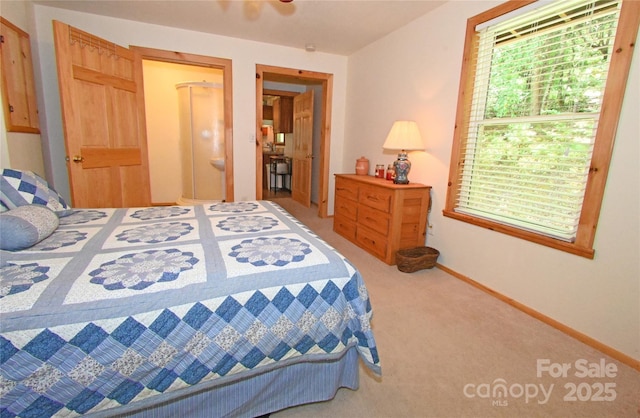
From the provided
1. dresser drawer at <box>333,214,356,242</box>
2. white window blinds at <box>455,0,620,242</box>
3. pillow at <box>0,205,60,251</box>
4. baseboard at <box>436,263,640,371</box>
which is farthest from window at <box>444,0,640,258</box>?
pillow at <box>0,205,60,251</box>

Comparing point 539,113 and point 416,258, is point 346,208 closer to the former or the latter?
point 416,258

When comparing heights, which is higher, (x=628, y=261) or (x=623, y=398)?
(x=628, y=261)

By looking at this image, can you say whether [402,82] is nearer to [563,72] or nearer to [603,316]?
[563,72]

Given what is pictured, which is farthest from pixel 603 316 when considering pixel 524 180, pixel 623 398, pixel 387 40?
pixel 387 40

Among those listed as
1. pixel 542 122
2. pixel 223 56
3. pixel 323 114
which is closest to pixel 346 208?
pixel 323 114

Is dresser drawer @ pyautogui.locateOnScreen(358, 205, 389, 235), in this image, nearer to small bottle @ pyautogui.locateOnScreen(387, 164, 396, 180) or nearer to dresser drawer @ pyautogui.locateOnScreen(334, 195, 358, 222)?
dresser drawer @ pyautogui.locateOnScreen(334, 195, 358, 222)

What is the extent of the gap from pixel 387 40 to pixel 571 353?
3.37 meters

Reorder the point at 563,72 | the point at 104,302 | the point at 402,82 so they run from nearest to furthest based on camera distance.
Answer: the point at 104,302, the point at 563,72, the point at 402,82

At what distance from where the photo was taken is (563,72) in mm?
1966

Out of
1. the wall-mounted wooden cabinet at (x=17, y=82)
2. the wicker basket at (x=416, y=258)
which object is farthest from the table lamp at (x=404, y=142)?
the wall-mounted wooden cabinet at (x=17, y=82)

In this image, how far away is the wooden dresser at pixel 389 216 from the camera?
2.88 m

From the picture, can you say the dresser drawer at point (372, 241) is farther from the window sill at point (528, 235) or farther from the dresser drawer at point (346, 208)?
the window sill at point (528, 235)

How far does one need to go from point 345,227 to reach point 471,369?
227 cm

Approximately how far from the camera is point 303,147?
18.4 ft
